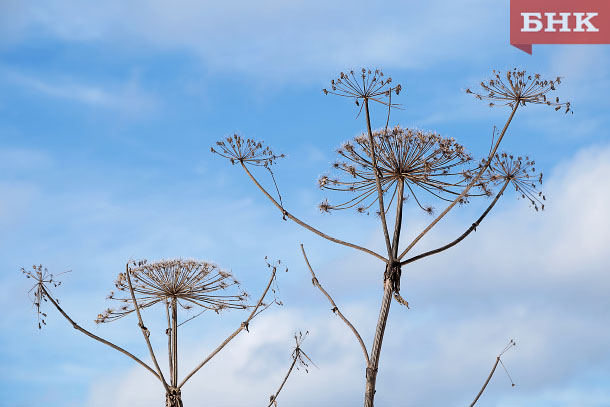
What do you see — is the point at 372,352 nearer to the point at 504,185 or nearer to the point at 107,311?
the point at 504,185

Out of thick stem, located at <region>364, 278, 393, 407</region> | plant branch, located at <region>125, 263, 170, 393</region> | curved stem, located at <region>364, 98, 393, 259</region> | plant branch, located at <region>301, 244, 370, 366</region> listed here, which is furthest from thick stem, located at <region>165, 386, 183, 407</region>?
curved stem, located at <region>364, 98, 393, 259</region>

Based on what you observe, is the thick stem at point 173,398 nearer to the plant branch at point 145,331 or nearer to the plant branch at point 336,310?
the plant branch at point 145,331

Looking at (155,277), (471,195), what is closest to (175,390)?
(155,277)

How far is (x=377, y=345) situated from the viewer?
10141 mm

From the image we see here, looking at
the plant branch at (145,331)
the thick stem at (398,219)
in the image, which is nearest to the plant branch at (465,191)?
the thick stem at (398,219)

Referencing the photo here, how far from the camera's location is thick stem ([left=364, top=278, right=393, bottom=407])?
32.4 ft

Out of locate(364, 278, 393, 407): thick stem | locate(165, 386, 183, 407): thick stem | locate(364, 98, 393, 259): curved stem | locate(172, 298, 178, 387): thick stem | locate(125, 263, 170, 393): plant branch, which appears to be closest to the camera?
locate(364, 278, 393, 407): thick stem

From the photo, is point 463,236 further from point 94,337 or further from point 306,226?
point 94,337

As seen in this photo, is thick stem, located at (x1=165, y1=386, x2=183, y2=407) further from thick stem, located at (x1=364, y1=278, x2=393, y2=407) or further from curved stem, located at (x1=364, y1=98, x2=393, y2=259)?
curved stem, located at (x1=364, y1=98, x2=393, y2=259)

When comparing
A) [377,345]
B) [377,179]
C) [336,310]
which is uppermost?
[377,179]

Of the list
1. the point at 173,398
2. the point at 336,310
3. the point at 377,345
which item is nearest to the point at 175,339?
the point at 173,398

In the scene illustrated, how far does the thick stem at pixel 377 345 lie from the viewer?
9.88 meters

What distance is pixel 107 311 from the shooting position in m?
14.4

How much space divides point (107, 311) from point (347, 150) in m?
6.00
